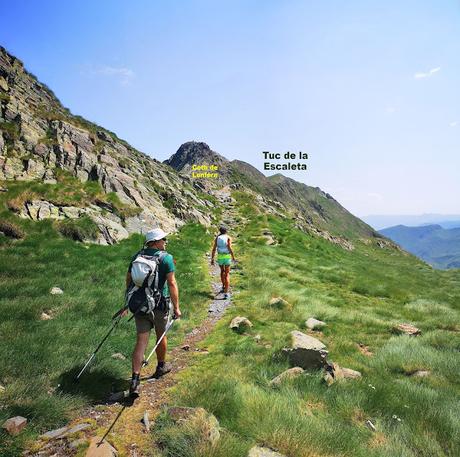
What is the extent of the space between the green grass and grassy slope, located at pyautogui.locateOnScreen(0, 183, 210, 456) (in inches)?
0.6

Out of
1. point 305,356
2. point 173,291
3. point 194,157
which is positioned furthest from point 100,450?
point 194,157

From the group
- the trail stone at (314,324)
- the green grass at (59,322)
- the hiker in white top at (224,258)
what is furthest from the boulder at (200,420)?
the hiker in white top at (224,258)

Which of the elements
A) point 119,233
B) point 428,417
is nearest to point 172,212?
point 119,233

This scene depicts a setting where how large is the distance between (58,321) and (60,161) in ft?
60.5

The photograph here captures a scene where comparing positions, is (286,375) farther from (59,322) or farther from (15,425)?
(59,322)

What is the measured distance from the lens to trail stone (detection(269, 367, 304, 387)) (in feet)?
21.7

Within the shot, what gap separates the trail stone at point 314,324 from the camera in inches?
425

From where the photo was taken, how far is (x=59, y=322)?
8.70 m

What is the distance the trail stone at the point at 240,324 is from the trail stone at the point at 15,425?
6.12m

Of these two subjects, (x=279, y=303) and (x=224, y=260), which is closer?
(x=279, y=303)

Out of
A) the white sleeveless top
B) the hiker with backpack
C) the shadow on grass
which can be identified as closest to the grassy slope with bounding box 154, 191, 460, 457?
the hiker with backpack

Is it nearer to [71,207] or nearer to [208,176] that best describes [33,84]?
[71,207]

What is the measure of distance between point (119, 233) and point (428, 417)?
59.1ft

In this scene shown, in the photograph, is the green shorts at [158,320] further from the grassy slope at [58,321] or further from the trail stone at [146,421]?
the trail stone at [146,421]
